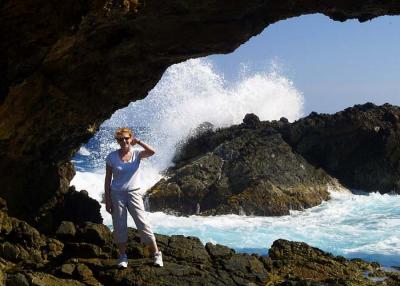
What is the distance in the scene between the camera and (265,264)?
32.2ft

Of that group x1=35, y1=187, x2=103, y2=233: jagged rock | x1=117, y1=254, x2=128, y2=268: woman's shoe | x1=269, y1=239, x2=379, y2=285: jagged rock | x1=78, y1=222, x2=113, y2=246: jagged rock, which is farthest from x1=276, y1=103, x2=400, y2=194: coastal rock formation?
x1=117, y1=254, x2=128, y2=268: woman's shoe

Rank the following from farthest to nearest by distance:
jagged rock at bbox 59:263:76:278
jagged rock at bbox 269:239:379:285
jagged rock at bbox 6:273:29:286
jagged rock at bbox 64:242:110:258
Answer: jagged rock at bbox 269:239:379:285
jagged rock at bbox 64:242:110:258
jagged rock at bbox 59:263:76:278
jagged rock at bbox 6:273:29:286

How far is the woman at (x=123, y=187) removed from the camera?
7523 millimetres

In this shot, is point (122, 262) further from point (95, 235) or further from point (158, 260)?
point (95, 235)

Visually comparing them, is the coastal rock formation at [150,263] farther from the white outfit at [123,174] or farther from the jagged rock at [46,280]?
the white outfit at [123,174]

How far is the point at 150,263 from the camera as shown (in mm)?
7930

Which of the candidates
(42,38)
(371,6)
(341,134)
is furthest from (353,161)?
(42,38)

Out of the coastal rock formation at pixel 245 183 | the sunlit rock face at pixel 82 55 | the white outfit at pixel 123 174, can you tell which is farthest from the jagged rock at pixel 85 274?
the coastal rock formation at pixel 245 183

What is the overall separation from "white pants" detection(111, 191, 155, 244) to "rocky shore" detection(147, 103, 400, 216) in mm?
15122

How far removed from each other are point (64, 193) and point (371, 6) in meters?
10.3

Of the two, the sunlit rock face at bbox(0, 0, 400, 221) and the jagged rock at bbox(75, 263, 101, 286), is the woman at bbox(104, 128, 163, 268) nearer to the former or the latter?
the jagged rock at bbox(75, 263, 101, 286)

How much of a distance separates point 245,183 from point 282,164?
295 cm

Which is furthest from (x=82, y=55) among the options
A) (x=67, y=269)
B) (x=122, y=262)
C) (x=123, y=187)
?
(x=122, y=262)

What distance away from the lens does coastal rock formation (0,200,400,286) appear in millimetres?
7645
